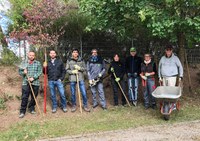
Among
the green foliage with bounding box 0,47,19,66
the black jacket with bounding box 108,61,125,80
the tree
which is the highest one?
the tree

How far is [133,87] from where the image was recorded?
9961 millimetres

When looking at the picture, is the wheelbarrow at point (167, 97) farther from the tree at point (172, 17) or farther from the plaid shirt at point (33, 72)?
the plaid shirt at point (33, 72)

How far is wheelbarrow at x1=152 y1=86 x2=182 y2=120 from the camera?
7878mm

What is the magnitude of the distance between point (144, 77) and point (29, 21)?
408 cm

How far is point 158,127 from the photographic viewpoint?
7680mm

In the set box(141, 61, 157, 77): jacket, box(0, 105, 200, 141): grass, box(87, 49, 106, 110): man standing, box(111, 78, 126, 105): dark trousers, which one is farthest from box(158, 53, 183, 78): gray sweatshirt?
box(87, 49, 106, 110): man standing

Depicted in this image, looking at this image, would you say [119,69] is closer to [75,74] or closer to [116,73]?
[116,73]

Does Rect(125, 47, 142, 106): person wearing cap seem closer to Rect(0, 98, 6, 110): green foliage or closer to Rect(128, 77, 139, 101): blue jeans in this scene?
Rect(128, 77, 139, 101): blue jeans

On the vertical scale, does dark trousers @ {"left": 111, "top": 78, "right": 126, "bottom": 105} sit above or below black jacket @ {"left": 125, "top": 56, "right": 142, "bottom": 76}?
below

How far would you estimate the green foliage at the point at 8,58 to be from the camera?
1152 centimetres

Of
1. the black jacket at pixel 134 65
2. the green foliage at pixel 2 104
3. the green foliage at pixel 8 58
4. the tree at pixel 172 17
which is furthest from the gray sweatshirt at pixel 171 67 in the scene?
the green foliage at pixel 8 58

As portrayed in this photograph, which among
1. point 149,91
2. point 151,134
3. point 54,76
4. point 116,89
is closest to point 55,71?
point 54,76

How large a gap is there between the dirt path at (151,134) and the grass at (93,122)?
0.28 m

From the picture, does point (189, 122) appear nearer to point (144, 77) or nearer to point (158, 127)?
point (158, 127)
